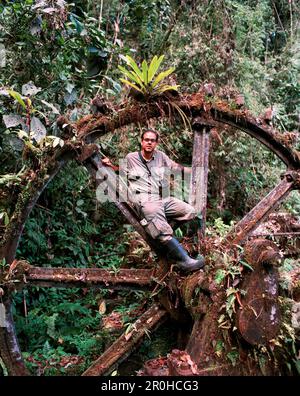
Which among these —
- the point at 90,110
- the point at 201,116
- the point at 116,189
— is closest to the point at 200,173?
the point at 201,116

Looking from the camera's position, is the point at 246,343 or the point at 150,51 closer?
the point at 246,343

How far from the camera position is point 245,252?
3188 millimetres

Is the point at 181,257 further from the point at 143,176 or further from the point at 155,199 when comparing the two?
the point at 143,176

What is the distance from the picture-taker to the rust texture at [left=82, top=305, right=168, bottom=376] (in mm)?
3834

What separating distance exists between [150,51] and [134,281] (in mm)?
5395

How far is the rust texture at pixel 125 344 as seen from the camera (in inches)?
151

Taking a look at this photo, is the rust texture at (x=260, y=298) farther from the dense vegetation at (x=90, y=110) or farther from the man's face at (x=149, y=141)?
the man's face at (x=149, y=141)

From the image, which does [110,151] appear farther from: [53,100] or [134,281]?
[134,281]

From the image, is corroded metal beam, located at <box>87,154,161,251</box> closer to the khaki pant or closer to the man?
the man

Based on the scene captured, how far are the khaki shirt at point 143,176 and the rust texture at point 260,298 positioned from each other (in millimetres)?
1361

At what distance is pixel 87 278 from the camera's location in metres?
4.10

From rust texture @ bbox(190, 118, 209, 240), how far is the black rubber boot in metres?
0.48

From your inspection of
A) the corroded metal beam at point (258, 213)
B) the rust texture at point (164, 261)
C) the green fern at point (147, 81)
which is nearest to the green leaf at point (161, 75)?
the green fern at point (147, 81)
